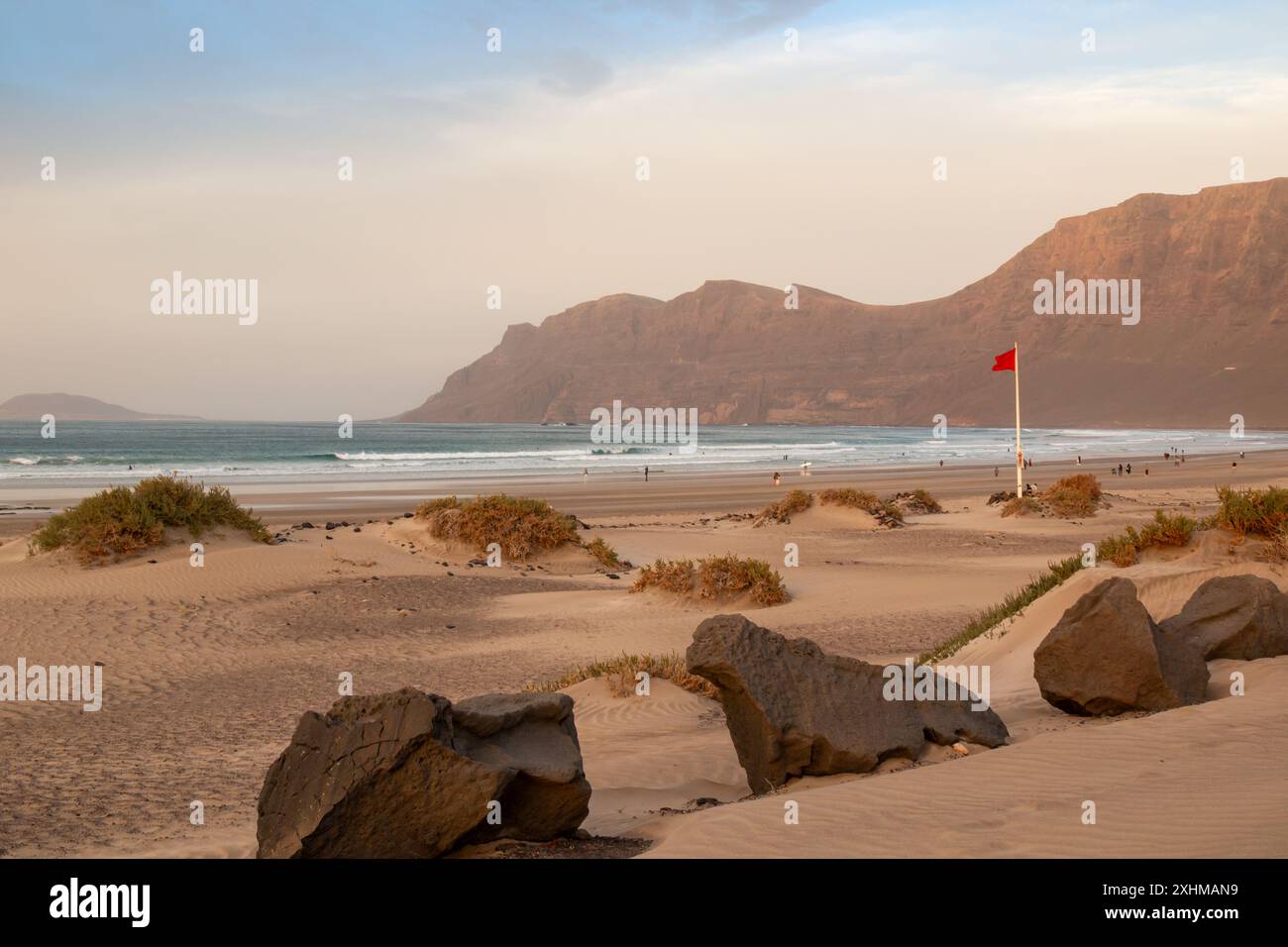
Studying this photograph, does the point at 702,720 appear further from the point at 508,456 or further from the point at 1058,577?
the point at 508,456

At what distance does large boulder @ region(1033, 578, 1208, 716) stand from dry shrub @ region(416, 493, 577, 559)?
13.9 m

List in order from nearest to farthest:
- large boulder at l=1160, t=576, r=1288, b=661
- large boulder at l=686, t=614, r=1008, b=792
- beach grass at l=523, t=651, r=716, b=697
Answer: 1. large boulder at l=686, t=614, r=1008, b=792
2. large boulder at l=1160, t=576, r=1288, b=661
3. beach grass at l=523, t=651, r=716, b=697

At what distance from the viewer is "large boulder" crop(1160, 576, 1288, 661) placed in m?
9.11

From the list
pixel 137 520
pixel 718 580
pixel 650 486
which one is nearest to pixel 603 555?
pixel 718 580

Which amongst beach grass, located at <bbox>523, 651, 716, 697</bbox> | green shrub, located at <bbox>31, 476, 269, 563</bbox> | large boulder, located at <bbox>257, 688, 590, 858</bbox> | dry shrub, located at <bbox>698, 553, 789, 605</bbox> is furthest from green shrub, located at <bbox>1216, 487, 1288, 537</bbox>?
green shrub, located at <bbox>31, 476, 269, 563</bbox>

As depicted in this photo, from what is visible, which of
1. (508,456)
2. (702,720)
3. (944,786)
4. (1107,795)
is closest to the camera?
(1107,795)

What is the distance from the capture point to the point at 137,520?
1891 centimetres

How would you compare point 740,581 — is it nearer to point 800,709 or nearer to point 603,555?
point 603,555

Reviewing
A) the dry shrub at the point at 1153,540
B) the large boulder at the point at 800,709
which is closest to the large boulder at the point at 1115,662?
the large boulder at the point at 800,709

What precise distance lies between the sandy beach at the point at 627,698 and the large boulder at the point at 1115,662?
0.58 ft

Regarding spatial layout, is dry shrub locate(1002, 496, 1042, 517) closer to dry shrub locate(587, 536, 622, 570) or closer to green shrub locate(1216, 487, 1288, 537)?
dry shrub locate(587, 536, 622, 570)

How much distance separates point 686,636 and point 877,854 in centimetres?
884
